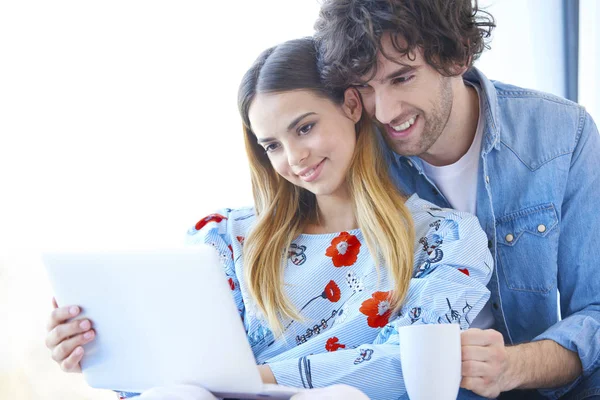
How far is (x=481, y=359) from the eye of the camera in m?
1.10

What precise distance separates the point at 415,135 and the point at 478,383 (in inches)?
28.0

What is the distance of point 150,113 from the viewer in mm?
2326

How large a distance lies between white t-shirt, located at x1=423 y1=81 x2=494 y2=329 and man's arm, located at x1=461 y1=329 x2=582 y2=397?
11.7 inches

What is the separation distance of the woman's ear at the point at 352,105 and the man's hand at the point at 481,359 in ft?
2.24

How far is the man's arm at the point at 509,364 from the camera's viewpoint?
3.61 ft

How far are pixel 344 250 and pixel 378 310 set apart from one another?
0.20 meters

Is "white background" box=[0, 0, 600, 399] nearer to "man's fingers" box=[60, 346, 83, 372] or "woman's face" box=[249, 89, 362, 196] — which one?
"woman's face" box=[249, 89, 362, 196]

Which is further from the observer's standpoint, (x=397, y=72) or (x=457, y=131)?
(x=457, y=131)

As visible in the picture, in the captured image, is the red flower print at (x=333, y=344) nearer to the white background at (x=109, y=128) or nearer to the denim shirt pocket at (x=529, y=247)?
the denim shirt pocket at (x=529, y=247)

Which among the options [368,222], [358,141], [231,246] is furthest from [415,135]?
[231,246]

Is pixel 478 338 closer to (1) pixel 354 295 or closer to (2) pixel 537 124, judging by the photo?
(1) pixel 354 295

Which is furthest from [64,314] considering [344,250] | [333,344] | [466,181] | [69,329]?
[466,181]

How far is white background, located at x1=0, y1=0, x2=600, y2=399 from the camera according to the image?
2.18 meters

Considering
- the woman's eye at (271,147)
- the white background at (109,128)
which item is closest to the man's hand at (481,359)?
the woman's eye at (271,147)
